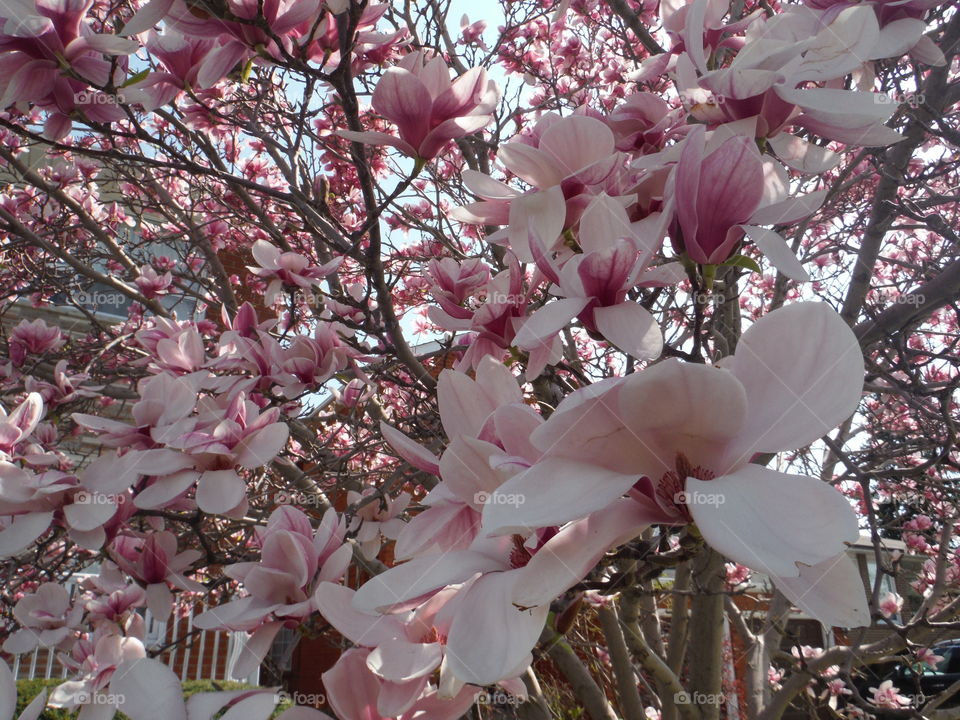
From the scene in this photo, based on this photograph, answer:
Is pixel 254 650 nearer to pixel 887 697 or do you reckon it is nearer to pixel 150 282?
pixel 150 282

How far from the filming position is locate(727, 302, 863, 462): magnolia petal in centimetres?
48

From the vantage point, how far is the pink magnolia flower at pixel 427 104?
3.37 feet

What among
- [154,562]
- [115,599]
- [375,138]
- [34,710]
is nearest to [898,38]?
[375,138]

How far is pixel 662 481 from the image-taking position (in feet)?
1.71

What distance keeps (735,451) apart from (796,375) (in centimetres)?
7

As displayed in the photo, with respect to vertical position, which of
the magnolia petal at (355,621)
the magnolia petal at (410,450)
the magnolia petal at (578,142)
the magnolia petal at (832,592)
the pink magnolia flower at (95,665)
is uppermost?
the magnolia petal at (578,142)

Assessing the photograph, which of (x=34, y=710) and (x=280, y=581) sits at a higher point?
(x=280, y=581)

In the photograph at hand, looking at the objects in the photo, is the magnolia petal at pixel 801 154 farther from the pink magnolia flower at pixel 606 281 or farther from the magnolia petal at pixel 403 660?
the magnolia petal at pixel 403 660


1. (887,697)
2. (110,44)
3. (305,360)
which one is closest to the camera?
(110,44)

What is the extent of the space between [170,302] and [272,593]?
18.9 feet

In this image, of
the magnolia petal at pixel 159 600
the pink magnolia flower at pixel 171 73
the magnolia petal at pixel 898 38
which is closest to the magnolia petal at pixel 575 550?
the magnolia petal at pixel 898 38

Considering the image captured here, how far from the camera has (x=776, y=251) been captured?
710mm

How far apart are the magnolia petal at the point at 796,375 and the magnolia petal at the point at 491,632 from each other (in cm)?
19

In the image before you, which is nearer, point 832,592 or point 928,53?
point 832,592
